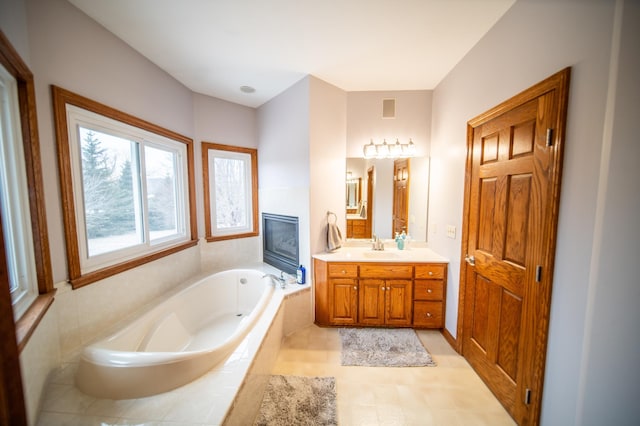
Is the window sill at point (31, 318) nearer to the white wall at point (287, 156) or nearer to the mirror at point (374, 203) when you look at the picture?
the white wall at point (287, 156)

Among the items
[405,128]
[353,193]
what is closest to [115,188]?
[353,193]

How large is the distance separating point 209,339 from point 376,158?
2.66 m

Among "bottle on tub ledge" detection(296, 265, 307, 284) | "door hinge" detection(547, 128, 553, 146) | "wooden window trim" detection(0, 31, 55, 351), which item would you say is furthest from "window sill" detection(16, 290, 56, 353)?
"door hinge" detection(547, 128, 553, 146)

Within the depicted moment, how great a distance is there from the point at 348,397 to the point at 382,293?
0.99 metres

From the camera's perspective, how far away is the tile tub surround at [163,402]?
3.39 feet

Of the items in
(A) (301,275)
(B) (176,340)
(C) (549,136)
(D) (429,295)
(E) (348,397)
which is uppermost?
(C) (549,136)

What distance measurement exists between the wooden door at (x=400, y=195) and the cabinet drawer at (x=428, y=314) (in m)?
0.84

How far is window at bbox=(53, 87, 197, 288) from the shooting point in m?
1.44

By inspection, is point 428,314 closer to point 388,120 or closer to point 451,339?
point 451,339

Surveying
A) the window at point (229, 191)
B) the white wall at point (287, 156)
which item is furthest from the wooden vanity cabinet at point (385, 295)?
the window at point (229, 191)

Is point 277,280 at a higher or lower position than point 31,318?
lower

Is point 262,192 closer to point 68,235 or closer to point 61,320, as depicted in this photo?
point 68,235

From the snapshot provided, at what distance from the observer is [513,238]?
4.80ft

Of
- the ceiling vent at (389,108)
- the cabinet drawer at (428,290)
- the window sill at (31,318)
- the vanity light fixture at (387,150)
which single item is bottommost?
the cabinet drawer at (428,290)
